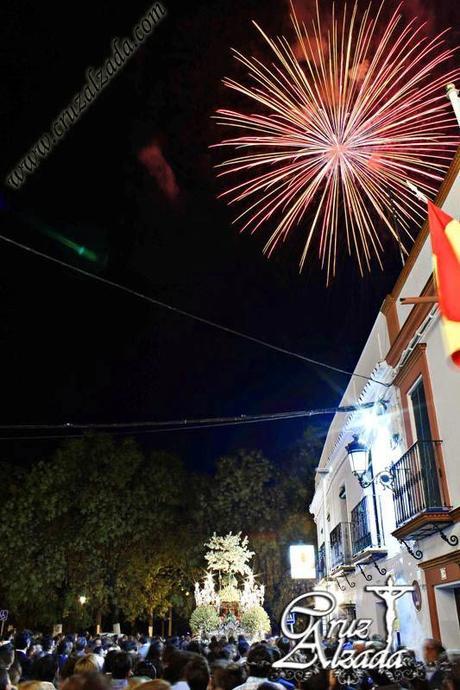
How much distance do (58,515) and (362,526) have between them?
1769 centimetres

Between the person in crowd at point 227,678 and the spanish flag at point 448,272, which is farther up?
the spanish flag at point 448,272

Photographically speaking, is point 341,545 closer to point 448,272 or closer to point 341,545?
point 341,545

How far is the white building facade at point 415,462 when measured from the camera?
9.76m

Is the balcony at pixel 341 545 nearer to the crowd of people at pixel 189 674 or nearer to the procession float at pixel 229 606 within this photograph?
the procession float at pixel 229 606

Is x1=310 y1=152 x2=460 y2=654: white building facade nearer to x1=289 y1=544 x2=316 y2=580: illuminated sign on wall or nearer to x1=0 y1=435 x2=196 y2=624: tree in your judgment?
x1=289 y1=544 x2=316 y2=580: illuminated sign on wall

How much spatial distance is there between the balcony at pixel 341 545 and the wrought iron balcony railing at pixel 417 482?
666 centimetres

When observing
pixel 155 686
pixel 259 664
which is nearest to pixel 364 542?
pixel 259 664

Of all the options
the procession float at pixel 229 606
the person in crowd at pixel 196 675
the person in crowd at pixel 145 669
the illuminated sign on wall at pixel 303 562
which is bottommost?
the person in crowd at pixel 196 675

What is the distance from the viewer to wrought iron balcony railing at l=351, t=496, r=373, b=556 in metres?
15.1

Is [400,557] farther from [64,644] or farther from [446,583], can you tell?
[64,644]

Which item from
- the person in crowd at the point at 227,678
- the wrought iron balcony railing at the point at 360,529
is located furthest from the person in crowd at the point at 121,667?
the wrought iron balcony railing at the point at 360,529

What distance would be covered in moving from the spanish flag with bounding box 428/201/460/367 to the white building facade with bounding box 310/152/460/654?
182cm

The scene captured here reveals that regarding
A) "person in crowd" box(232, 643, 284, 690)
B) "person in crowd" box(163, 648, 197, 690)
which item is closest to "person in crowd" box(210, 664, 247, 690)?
"person in crowd" box(232, 643, 284, 690)

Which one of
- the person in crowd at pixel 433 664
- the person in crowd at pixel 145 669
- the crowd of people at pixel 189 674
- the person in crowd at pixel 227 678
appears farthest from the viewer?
the person in crowd at pixel 145 669
